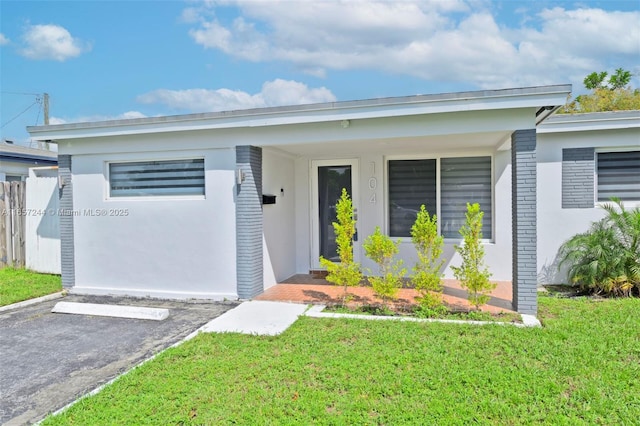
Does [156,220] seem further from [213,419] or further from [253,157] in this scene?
[213,419]

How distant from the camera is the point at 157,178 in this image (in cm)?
814

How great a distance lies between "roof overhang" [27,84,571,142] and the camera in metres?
5.90

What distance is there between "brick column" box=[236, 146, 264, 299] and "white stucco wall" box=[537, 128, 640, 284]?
5.87 metres

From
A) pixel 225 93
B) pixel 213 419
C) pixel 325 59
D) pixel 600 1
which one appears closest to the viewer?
pixel 213 419

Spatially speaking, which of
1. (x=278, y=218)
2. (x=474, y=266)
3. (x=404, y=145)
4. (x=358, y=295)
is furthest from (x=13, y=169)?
(x=474, y=266)

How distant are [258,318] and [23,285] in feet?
19.5

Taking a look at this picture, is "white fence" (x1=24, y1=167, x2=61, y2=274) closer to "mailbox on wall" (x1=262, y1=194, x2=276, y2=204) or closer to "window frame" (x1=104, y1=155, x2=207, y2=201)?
"window frame" (x1=104, y1=155, x2=207, y2=201)

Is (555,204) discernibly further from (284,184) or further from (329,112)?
(284,184)

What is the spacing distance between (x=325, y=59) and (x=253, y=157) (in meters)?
9.74

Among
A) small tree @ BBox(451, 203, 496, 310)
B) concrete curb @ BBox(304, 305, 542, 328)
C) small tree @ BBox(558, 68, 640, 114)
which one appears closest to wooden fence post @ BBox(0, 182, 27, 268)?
concrete curb @ BBox(304, 305, 542, 328)

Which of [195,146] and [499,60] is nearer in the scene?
[195,146]

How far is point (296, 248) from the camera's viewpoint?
32.3 ft

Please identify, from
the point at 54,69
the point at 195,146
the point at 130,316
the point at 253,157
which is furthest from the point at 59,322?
the point at 54,69

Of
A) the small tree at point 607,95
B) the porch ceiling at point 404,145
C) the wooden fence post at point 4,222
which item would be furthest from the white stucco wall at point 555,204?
the small tree at point 607,95
